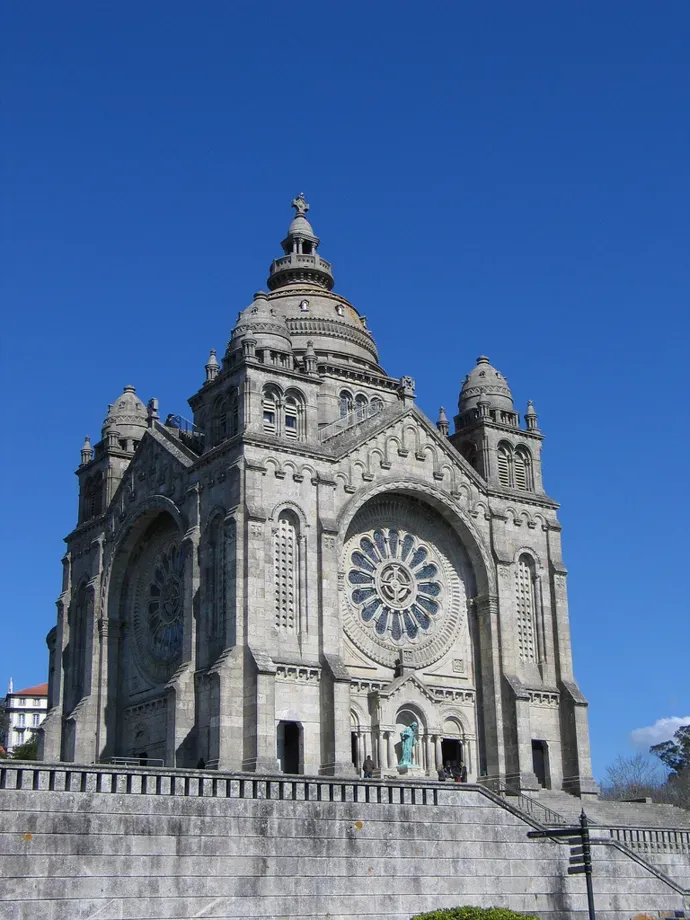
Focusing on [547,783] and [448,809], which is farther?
[547,783]

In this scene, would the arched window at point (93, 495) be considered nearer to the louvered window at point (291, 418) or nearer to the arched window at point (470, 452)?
the louvered window at point (291, 418)

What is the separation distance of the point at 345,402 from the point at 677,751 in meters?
49.9

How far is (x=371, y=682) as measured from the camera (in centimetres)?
4888

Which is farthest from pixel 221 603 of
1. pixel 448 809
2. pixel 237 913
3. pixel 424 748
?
pixel 237 913

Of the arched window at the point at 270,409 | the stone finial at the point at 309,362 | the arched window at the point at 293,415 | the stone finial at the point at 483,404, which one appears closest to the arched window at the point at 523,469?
the stone finial at the point at 483,404

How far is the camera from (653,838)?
41.3 metres

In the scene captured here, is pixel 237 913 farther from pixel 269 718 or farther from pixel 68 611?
pixel 68 611

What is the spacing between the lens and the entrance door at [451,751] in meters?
50.9

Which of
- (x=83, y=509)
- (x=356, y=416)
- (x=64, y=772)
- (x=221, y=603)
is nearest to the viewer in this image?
(x=64, y=772)

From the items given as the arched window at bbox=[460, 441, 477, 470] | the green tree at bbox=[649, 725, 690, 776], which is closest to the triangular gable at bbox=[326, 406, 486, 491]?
the arched window at bbox=[460, 441, 477, 470]

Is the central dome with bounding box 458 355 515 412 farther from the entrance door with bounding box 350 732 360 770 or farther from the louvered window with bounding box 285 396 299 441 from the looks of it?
the entrance door with bounding box 350 732 360 770

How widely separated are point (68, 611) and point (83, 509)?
4.98 meters

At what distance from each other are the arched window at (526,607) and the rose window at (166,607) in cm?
1449

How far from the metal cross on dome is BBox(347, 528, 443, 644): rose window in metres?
22.7
